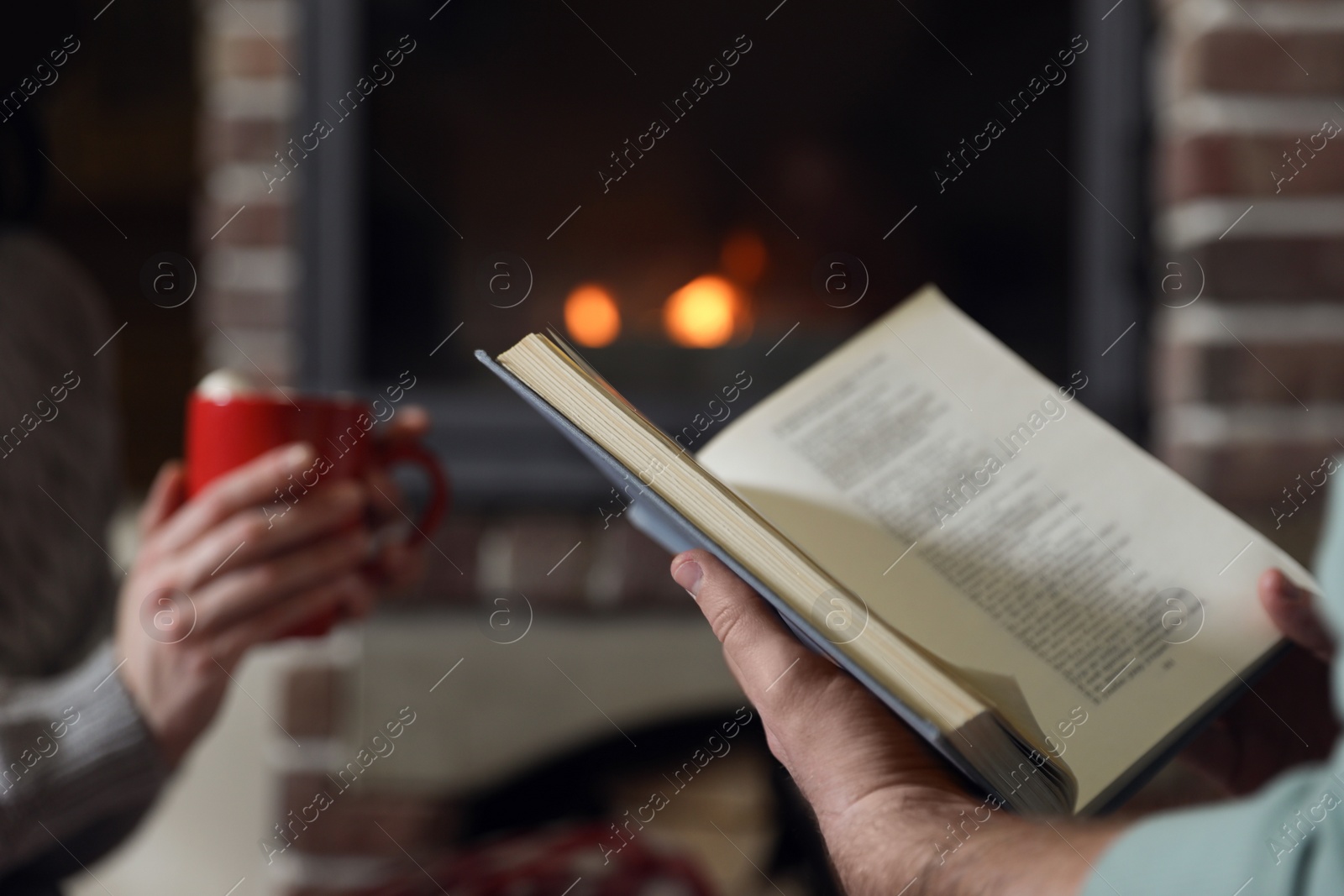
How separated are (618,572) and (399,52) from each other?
562 mm

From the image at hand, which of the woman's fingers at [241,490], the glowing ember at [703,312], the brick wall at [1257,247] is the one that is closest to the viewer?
the woman's fingers at [241,490]

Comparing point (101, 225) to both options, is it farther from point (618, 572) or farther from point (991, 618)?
point (991, 618)

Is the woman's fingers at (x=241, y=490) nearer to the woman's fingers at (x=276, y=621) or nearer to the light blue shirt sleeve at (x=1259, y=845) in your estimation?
the woman's fingers at (x=276, y=621)

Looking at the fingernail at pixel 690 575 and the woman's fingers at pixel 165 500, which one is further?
the woman's fingers at pixel 165 500

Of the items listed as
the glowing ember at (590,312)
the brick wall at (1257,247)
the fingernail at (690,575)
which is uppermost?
the glowing ember at (590,312)

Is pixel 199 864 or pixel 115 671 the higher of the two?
pixel 115 671

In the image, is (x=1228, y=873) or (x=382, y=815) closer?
(x=1228, y=873)

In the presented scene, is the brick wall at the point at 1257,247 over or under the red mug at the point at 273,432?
under

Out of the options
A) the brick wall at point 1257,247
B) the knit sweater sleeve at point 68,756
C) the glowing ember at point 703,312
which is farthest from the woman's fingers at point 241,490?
the brick wall at point 1257,247

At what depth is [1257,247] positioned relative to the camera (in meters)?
0.96

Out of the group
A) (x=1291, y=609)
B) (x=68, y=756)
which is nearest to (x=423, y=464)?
(x=68, y=756)

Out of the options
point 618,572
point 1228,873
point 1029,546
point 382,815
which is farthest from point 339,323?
point 1228,873

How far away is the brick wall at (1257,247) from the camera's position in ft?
3.14

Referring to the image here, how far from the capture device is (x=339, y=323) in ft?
3.43
